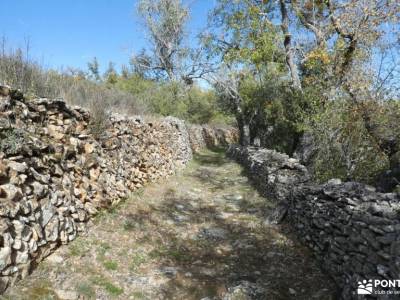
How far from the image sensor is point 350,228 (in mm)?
5039

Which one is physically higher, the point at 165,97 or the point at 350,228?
the point at 165,97

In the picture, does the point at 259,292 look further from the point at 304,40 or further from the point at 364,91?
the point at 304,40

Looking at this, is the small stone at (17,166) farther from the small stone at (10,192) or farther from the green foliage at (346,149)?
the green foliage at (346,149)

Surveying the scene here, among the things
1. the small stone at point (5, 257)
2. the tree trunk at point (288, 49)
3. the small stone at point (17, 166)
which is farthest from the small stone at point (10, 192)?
the tree trunk at point (288, 49)

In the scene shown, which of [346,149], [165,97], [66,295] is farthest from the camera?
[165,97]

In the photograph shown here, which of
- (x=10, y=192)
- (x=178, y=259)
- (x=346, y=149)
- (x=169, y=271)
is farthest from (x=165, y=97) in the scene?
(x=10, y=192)

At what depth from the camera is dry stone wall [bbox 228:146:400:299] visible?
13.7ft

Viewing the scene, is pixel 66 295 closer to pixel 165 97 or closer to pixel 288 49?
pixel 288 49

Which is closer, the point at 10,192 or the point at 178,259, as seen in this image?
the point at 10,192

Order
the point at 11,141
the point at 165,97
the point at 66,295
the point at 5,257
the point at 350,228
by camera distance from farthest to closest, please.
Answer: the point at 165,97
the point at 11,141
the point at 350,228
the point at 66,295
the point at 5,257

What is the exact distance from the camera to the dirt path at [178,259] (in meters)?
5.08

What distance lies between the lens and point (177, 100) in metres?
21.8

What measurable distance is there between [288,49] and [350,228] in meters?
10.8

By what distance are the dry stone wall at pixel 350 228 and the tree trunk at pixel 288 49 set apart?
706cm
